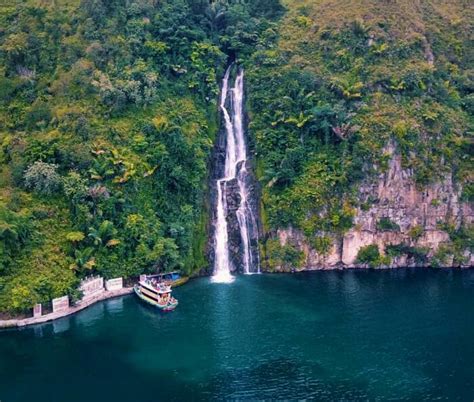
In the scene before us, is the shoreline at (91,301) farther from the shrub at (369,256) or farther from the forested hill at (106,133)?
the forested hill at (106,133)

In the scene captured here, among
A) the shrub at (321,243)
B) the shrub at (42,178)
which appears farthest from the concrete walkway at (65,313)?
the shrub at (321,243)

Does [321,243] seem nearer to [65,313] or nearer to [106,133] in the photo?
[106,133]

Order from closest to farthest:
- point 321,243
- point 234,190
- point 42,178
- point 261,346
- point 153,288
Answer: point 261,346 < point 153,288 < point 42,178 < point 321,243 < point 234,190

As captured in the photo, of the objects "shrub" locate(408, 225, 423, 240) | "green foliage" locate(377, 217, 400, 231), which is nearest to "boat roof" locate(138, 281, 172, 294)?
"green foliage" locate(377, 217, 400, 231)

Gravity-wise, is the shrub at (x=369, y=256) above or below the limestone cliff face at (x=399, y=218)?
below

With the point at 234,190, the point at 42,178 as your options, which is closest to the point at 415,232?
the point at 234,190

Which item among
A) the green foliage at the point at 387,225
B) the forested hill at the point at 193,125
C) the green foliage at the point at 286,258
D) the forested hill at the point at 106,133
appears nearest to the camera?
the forested hill at the point at 106,133

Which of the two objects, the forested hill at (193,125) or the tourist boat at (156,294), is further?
the forested hill at (193,125)
